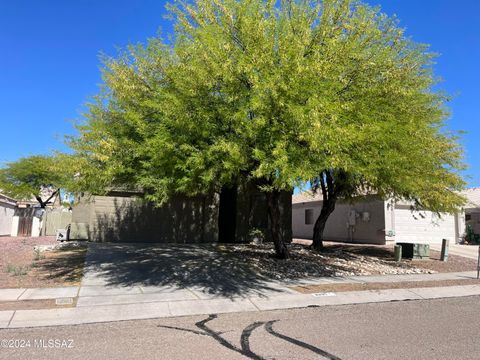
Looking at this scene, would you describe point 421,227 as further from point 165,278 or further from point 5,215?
point 5,215

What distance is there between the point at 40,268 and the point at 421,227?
865 inches

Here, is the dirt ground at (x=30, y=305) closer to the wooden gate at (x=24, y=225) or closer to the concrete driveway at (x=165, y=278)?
the concrete driveway at (x=165, y=278)

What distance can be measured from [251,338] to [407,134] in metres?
7.15

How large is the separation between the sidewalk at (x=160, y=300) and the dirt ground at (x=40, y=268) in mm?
825

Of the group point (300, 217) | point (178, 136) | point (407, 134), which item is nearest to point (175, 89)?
point (178, 136)

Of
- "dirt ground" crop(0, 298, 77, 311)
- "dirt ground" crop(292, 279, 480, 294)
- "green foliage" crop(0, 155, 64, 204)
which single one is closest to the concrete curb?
"dirt ground" crop(0, 298, 77, 311)

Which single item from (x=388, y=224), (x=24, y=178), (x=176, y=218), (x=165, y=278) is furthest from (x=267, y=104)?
(x=24, y=178)

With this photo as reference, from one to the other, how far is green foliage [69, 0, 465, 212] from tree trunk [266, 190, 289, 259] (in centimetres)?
226

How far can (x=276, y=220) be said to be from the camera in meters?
15.6

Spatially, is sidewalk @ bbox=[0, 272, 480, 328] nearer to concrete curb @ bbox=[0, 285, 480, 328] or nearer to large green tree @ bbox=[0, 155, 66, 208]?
concrete curb @ bbox=[0, 285, 480, 328]

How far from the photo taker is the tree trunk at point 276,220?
15.1 metres

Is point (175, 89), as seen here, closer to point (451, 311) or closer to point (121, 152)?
point (121, 152)

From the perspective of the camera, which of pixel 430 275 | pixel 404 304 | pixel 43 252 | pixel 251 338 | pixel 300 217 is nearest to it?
pixel 251 338

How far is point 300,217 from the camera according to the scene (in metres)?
35.9
